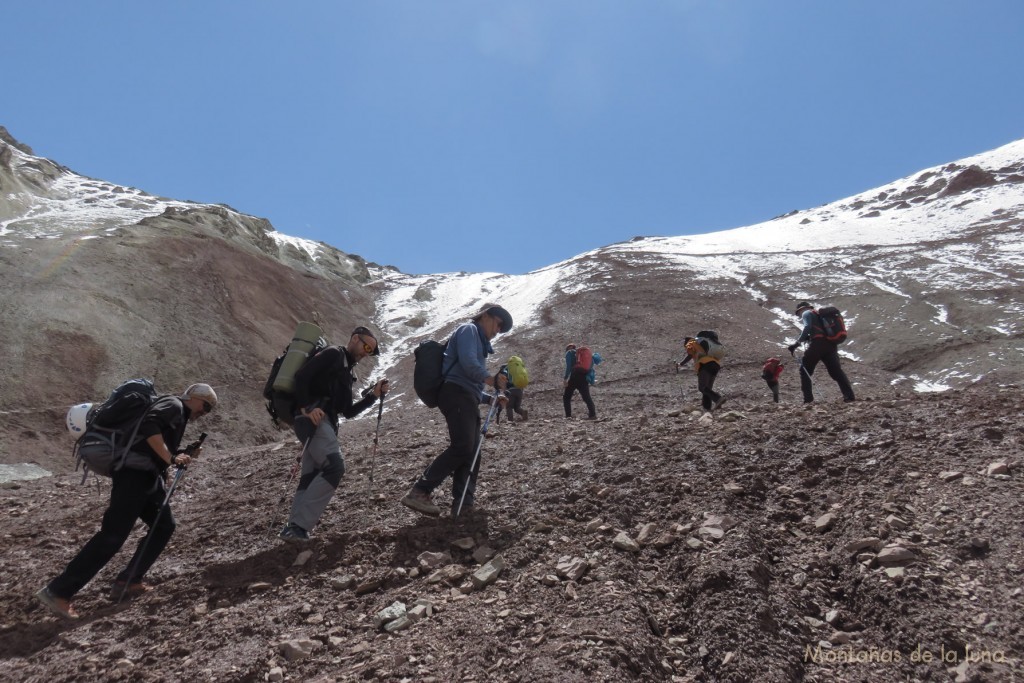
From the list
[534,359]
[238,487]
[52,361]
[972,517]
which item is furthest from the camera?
[534,359]

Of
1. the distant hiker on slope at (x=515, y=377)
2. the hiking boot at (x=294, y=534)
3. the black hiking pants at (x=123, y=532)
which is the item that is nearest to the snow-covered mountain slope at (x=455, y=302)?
the distant hiker on slope at (x=515, y=377)

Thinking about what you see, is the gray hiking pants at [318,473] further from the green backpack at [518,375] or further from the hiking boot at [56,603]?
the green backpack at [518,375]

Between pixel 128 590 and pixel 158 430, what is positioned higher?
pixel 158 430

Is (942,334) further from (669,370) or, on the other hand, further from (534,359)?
(534,359)

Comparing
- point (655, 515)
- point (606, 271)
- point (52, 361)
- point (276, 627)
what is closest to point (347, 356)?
point (276, 627)

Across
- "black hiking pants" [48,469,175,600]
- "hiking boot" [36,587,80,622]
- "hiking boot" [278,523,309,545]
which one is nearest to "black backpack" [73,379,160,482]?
"black hiking pants" [48,469,175,600]

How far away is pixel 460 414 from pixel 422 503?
107 cm

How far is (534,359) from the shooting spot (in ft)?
105

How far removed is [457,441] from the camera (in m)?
7.42

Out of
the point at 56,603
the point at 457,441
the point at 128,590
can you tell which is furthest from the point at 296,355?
the point at 56,603

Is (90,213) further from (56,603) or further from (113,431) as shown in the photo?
(56,603)

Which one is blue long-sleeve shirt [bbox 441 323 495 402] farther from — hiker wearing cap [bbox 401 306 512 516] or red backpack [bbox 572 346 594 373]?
red backpack [bbox 572 346 594 373]

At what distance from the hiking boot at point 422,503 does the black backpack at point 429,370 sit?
40.5 inches

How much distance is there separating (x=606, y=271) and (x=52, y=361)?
3725 cm
